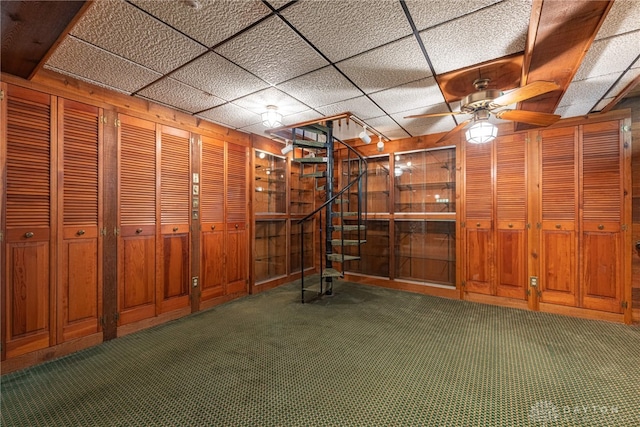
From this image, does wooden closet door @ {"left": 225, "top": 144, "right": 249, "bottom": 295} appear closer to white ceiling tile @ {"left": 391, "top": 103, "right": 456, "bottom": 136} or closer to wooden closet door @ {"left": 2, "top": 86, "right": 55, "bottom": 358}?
wooden closet door @ {"left": 2, "top": 86, "right": 55, "bottom": 358}

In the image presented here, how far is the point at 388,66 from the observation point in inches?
90.0

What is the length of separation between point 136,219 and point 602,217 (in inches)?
216

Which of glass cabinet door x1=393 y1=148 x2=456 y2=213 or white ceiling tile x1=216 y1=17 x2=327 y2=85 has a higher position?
white ceiling tile x1=216 y1=17 x2=327 y2=85

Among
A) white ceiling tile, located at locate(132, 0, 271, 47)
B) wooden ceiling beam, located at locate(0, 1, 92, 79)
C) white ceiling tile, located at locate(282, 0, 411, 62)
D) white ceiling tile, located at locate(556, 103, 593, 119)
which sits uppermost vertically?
white ceiling tile, located at locate(282, 0, 411, 62)

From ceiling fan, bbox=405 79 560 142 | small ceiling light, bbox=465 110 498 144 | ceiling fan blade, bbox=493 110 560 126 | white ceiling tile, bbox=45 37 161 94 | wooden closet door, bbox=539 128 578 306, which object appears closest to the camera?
white ceiling tile, bbox=45 37 161 94

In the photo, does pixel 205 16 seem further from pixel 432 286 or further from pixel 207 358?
pixel 432 286

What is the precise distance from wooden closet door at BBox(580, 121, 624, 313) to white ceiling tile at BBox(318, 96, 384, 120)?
2.67 meters

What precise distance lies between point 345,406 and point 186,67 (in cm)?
287

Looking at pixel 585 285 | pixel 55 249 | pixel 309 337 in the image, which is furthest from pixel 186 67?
pixel 585 285

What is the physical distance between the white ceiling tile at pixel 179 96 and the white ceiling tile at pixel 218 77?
127 millimetres

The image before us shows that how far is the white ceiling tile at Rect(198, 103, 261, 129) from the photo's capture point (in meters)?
3.23

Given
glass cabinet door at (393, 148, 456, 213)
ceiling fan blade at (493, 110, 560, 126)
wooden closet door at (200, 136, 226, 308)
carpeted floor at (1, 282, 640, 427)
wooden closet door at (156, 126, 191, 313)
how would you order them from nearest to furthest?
1. carpeted floor at (1, 282, 640, 427)
2. ceiling fan blade at (493, 110, 560, 126)
3. wooden closet door at (156, 126, 191, 313)
4. wooden closet door at (200, 136, 226, 308)
5. glass cabinet door at (393, 148, 456, 213)

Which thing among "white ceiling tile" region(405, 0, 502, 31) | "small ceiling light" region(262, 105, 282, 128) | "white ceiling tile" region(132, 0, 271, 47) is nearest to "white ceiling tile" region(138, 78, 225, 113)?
"small ceiling light" region(262, 105, 282, 128)

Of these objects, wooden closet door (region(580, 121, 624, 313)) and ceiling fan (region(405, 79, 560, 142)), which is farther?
wooden closet door (region(580, 121, 624, 313))
